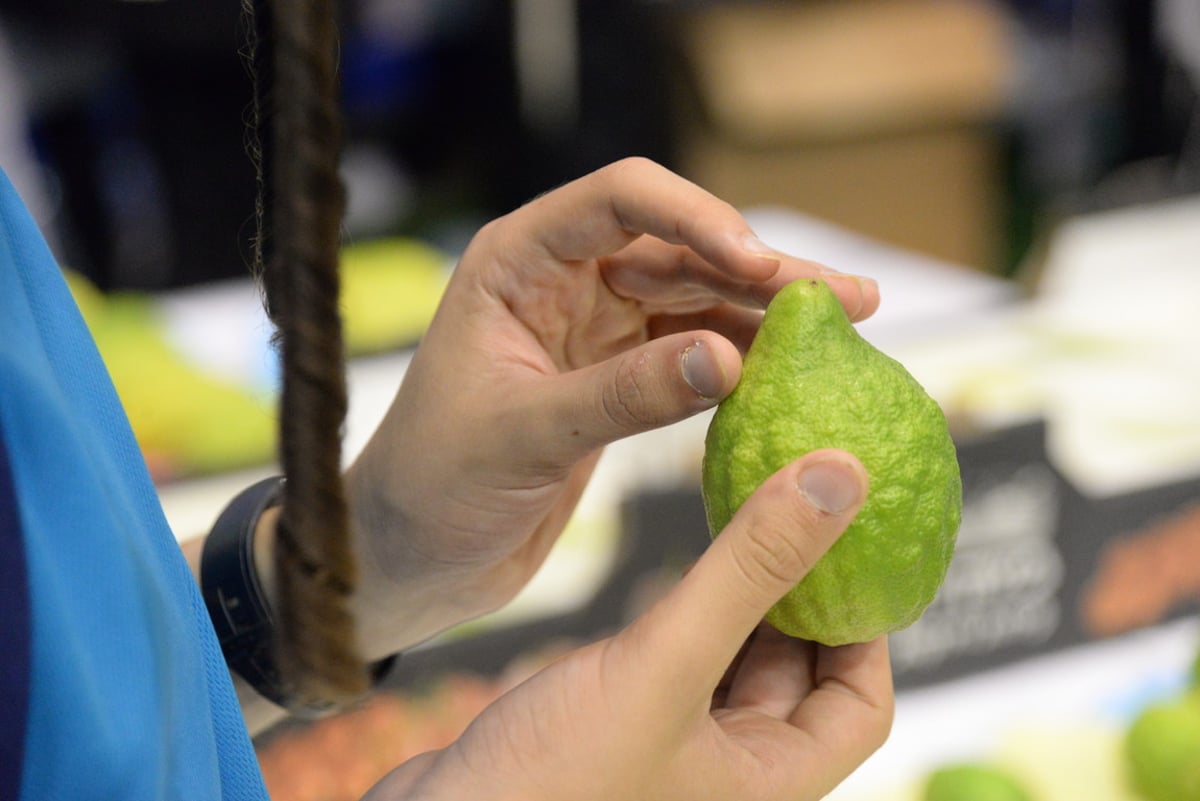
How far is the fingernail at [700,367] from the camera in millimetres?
901

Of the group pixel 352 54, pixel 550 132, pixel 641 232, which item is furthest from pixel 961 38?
pixel 641 232

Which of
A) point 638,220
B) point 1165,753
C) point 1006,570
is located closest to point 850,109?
point 1006,570

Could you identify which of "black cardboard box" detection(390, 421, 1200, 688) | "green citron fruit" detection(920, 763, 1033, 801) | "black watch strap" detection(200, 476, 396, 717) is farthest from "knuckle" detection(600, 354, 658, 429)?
"green citron fruit" detection(920, 763, 1033, 801)

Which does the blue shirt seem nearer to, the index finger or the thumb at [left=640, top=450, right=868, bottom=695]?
the thumb at [left=640, top=450, right=868, bottom=695]

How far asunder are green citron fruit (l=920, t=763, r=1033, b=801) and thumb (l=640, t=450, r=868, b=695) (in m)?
0.83

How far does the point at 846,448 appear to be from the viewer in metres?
0.90

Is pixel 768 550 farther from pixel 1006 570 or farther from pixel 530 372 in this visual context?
pixel 1006 570

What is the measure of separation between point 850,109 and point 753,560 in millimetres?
4000

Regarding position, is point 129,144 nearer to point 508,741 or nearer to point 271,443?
point 271,443

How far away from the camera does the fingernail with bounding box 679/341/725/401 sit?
901 millimetres

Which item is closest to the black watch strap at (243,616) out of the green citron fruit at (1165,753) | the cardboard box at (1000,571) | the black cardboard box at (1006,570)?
the black cardboard box at (1006,570)

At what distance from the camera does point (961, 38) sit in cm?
466

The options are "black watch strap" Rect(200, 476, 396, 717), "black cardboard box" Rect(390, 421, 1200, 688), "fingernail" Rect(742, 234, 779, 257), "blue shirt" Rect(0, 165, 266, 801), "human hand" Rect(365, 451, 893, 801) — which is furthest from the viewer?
"black cardboard box" Rect(390, 421, 1200, 688)

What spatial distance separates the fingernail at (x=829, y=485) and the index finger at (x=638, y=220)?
0.86 feet
